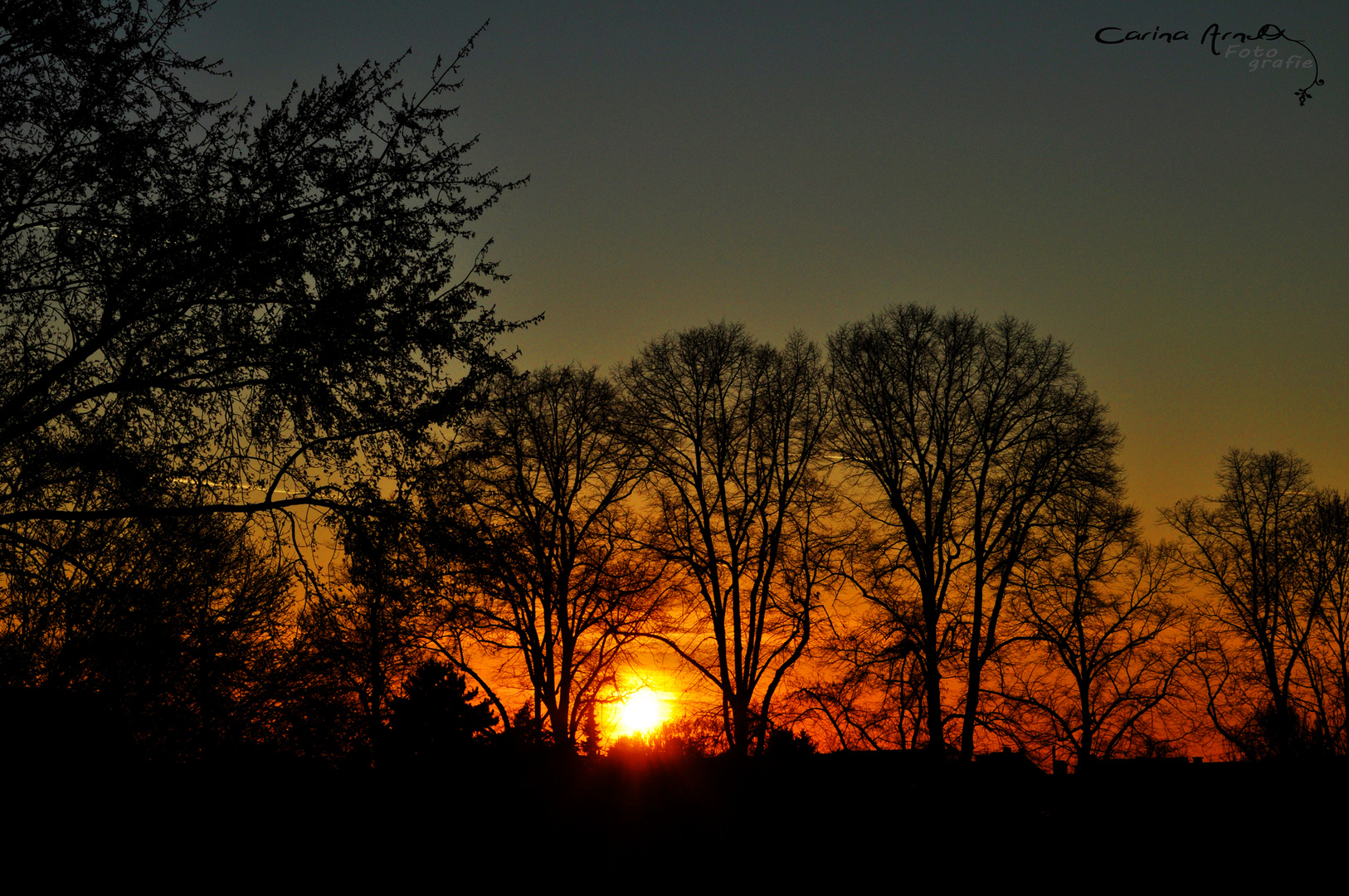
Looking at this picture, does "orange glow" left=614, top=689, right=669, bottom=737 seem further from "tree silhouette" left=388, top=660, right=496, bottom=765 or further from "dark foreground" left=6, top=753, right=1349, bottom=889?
"dark foreground" left=6, top=753, right=1349, bottom=889

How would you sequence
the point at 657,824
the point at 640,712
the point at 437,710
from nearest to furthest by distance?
the point at 657,824
the point at 640,712
the point at 437,710

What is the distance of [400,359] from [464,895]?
26.4 ft

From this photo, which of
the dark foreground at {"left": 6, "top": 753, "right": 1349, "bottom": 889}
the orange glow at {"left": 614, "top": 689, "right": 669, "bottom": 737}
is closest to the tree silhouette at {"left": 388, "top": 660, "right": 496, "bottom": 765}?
the orange glow at {"left": 614, "top": 689, "right": 669, "bottom": 737}

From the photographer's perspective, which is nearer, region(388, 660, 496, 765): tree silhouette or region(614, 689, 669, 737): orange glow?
region(614, 689, 669, 737): orange glow

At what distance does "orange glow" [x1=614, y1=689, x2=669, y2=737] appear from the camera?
67.8 ft

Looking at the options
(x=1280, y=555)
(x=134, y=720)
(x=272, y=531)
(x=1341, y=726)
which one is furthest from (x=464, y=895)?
(x=1341, y=726)

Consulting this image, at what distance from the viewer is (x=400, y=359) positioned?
6711 mm

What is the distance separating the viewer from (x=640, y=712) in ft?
70.6

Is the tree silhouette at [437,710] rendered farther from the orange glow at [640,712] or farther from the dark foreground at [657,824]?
the dark foreground at [657,824]

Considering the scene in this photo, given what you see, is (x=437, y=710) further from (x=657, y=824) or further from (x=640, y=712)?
(x=657, y=824)

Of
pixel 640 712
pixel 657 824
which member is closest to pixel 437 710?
pixel 640 712

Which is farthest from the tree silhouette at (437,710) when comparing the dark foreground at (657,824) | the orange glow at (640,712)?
the dark foreground at (657,824)

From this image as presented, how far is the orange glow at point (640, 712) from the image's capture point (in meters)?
20.7

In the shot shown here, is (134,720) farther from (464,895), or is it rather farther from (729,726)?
(729,726)
